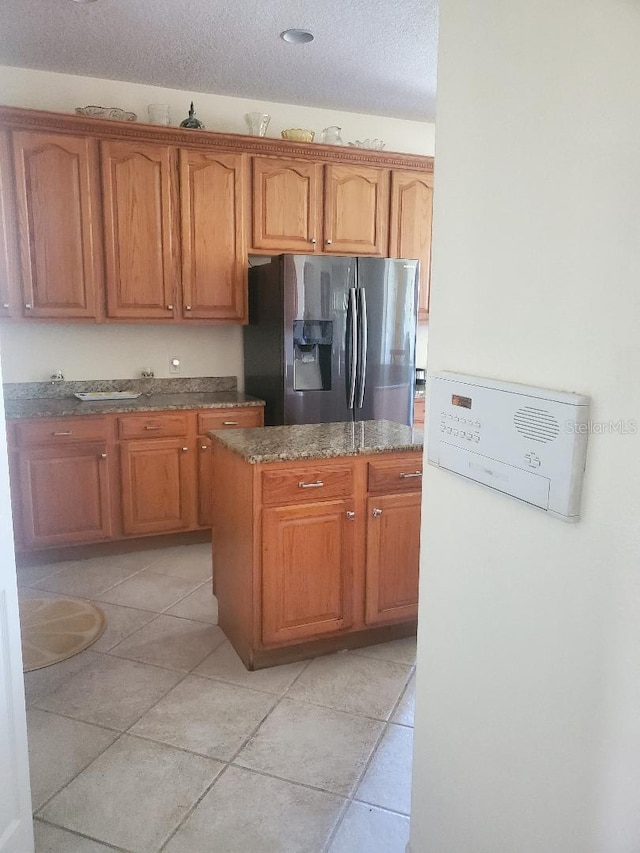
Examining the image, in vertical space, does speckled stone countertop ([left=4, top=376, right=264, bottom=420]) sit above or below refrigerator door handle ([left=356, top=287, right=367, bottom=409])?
below

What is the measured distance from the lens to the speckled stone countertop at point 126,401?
3.51m

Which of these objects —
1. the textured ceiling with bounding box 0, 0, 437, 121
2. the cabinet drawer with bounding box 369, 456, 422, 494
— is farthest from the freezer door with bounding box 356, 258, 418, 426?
the cabinet drawer with bounding box 369, 456, 422, 494

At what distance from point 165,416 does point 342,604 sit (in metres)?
1.69

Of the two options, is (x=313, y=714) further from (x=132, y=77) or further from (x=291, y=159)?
(x=132, y=77)

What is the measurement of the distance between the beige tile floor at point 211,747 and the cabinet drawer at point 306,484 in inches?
27.7

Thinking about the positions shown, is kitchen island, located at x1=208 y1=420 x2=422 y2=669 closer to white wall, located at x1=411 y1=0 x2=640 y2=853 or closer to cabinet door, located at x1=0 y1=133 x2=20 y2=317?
A: white wall, located at x1=411 y1=0 x2=640 y2=853

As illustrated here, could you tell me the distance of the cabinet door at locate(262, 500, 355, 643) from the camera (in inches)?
93.7

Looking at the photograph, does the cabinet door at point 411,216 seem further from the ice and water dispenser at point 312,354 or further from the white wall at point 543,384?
the white wall at point 543,384

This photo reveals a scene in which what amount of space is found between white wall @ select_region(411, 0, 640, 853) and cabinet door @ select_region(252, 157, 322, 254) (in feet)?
9.49

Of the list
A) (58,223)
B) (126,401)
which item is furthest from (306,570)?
(58,223)

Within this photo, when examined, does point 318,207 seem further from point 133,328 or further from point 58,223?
point 58,223

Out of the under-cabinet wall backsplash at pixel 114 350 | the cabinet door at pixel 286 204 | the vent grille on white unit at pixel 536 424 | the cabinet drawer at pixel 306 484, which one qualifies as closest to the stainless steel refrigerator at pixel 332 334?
the cabinet door at pixel 286 204

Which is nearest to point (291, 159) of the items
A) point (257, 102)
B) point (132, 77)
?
point (257, 102)

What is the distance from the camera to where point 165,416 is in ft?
12.1
